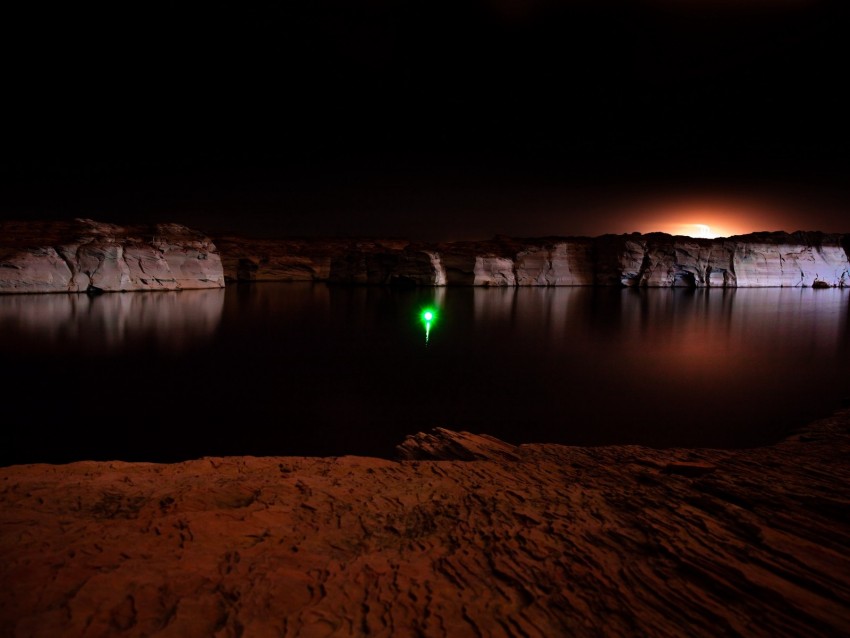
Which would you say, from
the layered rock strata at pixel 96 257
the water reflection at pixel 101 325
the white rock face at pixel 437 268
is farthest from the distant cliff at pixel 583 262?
the water reflection at pixel 101 325

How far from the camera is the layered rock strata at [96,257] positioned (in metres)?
26.6

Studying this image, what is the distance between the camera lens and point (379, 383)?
372 inches

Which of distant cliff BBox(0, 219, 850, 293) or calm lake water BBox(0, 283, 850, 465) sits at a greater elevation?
distant cliff BBox(0, 219, 850, 293)

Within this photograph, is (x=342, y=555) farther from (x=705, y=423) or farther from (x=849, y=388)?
(x=849, y=388)

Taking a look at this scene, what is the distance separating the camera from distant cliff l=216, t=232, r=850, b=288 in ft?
152

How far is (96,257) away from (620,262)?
4643 cm

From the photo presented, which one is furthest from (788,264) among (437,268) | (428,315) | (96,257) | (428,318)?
(96,257)

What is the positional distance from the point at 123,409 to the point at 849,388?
564 inches

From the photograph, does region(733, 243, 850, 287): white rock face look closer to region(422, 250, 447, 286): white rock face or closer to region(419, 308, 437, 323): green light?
region(422, 250, 447, 286): white rock face

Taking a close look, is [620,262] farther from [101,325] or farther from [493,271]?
[101,325]

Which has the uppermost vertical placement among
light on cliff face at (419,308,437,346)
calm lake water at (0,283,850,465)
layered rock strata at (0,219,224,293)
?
layered rock strata at (0,219,224,293)

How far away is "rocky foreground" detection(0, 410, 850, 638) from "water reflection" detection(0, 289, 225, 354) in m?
9.71

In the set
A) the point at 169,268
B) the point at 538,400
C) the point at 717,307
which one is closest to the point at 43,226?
the point at 169,268

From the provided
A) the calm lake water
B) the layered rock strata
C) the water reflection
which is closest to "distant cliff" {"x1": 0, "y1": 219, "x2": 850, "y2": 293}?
the layered rock strata
